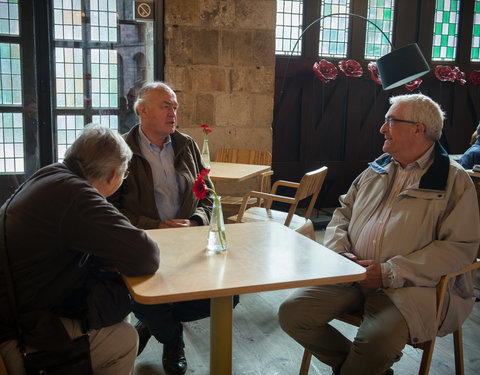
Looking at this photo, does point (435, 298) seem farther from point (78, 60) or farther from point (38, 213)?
point (78, 60)

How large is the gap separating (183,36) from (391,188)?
2913mm

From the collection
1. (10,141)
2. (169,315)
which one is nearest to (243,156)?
(10,141)

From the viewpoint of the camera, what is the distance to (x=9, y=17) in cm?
426

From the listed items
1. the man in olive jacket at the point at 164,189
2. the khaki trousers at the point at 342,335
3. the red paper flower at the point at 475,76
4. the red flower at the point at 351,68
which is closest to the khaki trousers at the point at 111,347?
the man in olive jacket at the point at 164,189

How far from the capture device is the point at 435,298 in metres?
1.90

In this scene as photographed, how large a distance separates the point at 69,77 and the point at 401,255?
12.1 feet

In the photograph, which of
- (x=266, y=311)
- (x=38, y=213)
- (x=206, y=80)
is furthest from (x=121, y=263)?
(x=206, y=80)

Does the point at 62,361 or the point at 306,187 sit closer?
the point at 62,361

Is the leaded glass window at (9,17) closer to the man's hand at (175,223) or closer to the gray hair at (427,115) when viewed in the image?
the man's hand at (175,223)

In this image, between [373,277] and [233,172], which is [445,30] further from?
[373,277]

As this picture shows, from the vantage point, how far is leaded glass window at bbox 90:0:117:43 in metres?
4.43

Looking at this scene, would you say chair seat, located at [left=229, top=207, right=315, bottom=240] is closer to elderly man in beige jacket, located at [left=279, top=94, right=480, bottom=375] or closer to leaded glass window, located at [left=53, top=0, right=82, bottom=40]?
elderly man in beige jacket, located at [left=279, top=94, right=480, bottom=375]

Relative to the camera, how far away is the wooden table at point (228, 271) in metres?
1.41

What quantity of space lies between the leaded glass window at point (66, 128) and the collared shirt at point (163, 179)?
2.21m
